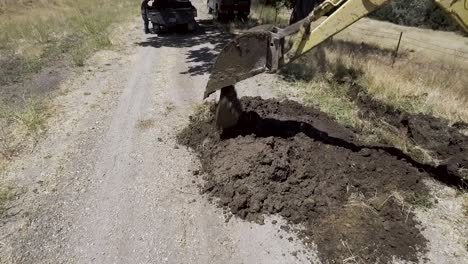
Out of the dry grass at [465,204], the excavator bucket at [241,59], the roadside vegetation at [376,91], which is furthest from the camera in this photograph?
the roadside vegetation at [376,91]

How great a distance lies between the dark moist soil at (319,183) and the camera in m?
4.21

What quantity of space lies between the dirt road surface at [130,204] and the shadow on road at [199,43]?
2744 mm

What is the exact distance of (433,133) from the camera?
6.38 metres

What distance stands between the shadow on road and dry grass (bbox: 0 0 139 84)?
200 cm

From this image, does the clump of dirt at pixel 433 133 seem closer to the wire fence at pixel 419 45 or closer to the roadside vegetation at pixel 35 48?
the roadside vegetation at pixel 35 48

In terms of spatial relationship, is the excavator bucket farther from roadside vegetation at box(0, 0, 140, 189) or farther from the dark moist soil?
roadside vegetation at box(0, 0, 140, 189)

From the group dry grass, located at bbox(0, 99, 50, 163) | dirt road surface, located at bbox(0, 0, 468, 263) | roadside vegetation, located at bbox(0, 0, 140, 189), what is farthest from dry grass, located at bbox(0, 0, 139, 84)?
dirt road surface, located at bbox(0, 0, 468, 263)

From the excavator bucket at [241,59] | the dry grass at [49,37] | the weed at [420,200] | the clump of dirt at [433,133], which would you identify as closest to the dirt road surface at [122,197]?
the excavator bucket at [241,59]

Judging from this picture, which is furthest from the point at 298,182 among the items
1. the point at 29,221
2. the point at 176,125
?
the point at 29,221

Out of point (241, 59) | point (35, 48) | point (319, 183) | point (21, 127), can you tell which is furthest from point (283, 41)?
point (35, 48)

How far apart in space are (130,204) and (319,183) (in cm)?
261

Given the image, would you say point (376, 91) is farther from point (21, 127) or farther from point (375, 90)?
point (21, 127)

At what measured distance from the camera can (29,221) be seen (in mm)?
4645

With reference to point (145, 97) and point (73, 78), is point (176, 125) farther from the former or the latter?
point (73, 78)
